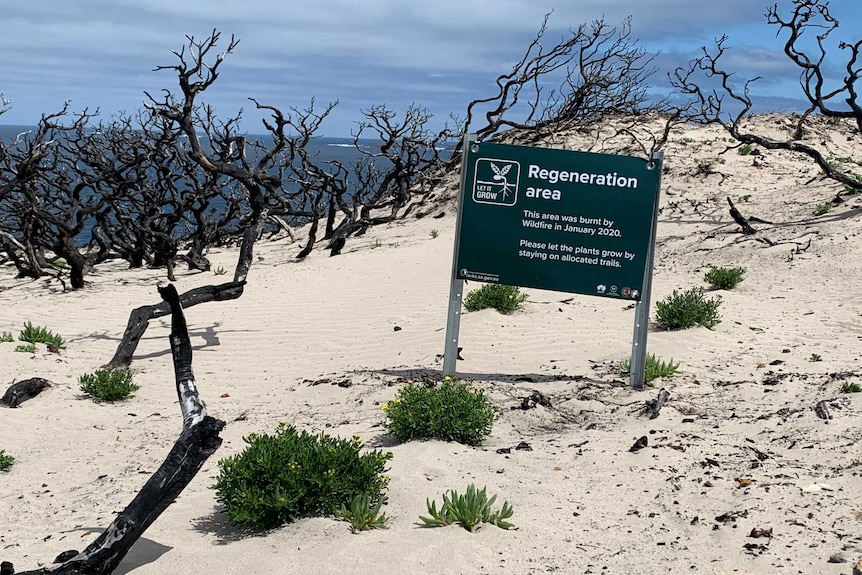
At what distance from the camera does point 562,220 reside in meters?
7.22

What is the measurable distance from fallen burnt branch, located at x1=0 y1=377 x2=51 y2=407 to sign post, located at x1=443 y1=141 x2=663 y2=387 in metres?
4.40

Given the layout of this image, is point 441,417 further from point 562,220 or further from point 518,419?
point 562,220

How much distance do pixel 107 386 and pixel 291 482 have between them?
4321 mm

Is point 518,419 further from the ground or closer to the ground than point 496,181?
closer to the ground

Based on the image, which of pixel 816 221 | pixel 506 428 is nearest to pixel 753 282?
pixel 816 221

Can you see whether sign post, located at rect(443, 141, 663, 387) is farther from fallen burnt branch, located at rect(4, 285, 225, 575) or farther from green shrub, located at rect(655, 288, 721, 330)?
fallen burnt branch, located at rect(4, 285, 225, 575)

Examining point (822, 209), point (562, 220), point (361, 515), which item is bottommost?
point (361, 515)

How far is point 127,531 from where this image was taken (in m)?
3.76

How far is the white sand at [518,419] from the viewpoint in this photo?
417cm

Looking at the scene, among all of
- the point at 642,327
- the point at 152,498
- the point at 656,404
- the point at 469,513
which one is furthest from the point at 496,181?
the point at 152,498

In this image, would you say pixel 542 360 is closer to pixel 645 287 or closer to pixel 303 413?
pixel 645 287

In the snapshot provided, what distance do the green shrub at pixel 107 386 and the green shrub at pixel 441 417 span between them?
3.49 meters

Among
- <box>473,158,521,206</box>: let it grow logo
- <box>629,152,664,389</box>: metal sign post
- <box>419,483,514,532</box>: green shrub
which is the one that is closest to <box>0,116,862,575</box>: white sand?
<box>419,483,514,532</box>: green shrub

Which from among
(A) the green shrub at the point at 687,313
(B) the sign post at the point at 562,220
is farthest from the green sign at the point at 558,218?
(A) the green shrub at the point at 687,313
